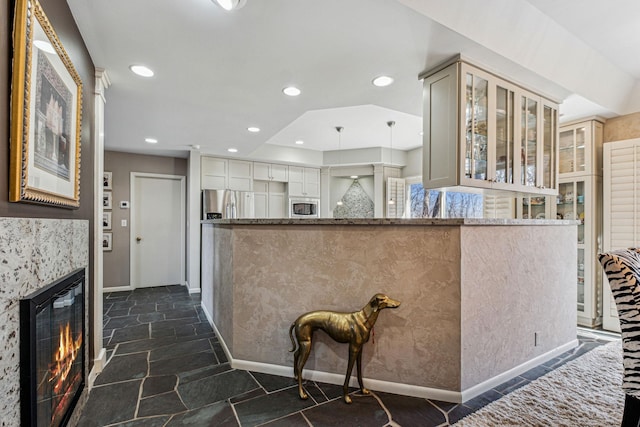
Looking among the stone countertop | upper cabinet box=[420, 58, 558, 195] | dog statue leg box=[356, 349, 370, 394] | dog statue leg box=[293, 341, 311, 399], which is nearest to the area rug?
dog statue leg box=[356, 349, 370, 394]

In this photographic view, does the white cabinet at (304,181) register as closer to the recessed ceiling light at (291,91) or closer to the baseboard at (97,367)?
the recessed ceiling light at (291,91)

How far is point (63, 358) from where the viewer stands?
146 cm

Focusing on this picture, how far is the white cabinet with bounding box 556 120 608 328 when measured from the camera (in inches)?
131

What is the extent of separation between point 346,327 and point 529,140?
2308mm

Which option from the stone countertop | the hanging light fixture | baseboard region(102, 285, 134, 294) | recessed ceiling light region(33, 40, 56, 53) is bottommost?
baseboard region(102, 285, 134, 294)

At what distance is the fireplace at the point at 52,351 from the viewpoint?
1.03 meters

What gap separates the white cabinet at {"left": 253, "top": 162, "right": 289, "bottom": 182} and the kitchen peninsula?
316 cm

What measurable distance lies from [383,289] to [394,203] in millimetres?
3931

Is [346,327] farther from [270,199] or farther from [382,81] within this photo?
[270,199]

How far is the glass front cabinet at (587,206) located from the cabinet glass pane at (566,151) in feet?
0.03

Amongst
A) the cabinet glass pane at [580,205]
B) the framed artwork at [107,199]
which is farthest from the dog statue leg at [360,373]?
the framed artwork at [107,199]

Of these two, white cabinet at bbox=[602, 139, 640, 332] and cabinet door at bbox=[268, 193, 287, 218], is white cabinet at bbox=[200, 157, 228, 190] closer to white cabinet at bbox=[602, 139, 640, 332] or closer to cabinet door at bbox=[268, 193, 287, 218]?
cabinet door at bbox=[268, 193, 287, 218]

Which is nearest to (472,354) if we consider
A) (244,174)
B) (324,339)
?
(324,339)

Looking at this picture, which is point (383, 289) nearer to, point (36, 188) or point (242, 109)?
point (36, 188)
